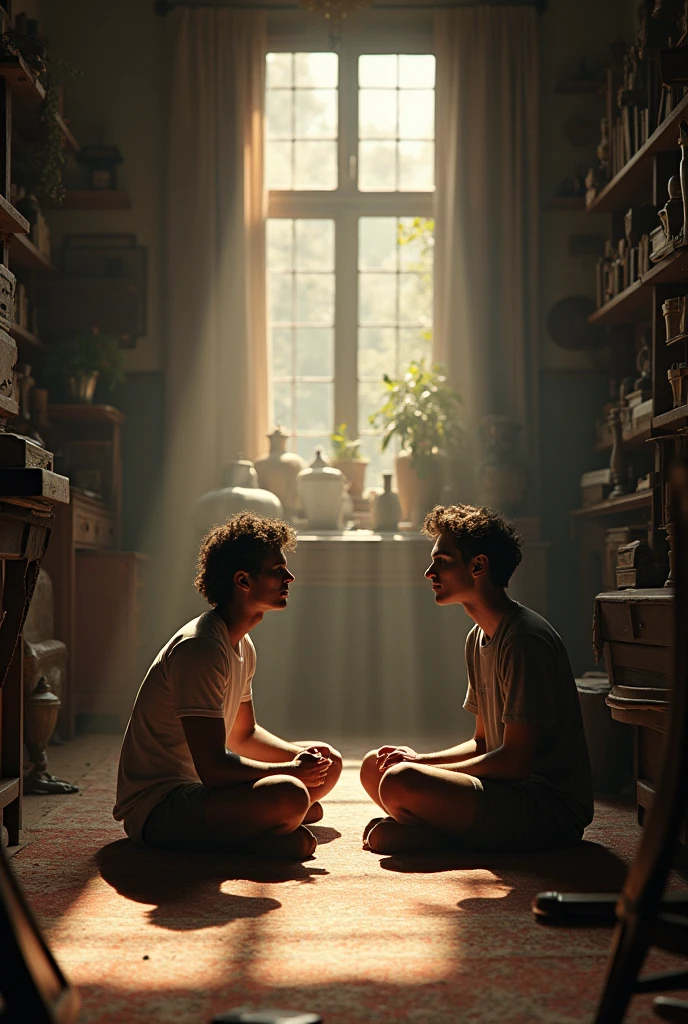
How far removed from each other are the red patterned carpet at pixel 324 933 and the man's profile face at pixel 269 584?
65 cm

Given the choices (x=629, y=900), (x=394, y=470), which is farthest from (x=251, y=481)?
(x=629, y=900)

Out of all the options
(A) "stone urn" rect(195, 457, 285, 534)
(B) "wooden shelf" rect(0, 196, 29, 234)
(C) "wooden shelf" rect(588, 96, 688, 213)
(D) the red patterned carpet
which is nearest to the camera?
(D) the red patterned carpet

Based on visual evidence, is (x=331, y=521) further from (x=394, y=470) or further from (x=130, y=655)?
(x=130, y=655)

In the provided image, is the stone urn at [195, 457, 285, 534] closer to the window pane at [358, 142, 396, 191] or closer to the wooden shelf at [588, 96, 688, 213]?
the window pane at [358, 142, 396, 191]

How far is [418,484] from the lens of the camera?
19.9ft

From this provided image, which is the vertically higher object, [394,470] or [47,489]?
[394,470]

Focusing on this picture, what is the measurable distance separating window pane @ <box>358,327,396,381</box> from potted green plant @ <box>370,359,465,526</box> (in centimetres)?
37

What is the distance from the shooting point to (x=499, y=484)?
5.91 meters

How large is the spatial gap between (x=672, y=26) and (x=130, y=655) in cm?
367

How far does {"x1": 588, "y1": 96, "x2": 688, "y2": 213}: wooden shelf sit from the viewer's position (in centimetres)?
389

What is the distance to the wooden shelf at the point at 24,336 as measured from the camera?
546 centimetres

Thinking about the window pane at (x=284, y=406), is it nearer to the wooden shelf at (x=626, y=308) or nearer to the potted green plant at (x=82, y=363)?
the potted green plant at (x=82, y=363)

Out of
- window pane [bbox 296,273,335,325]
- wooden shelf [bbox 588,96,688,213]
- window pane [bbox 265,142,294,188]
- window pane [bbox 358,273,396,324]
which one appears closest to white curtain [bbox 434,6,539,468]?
window pane [bbox 358,273,396,324]

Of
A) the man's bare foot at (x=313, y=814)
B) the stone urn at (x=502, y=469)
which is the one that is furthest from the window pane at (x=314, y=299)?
the man's bare foot at (x=313, y=814)
